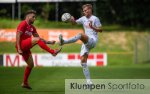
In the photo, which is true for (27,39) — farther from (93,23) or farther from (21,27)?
(93,23)

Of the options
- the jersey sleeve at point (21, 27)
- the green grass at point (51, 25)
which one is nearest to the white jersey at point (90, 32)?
the jersey sleeve at point (21, 27)

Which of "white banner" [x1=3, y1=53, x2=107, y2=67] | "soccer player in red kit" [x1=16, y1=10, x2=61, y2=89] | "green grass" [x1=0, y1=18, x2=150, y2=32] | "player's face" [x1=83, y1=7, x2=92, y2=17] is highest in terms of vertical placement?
"player's face" [x1=83, y1=7, x2=92, y2=17]

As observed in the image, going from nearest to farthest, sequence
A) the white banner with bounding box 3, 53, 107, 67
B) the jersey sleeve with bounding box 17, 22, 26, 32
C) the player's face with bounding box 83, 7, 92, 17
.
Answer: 1. the jersey sleeve with bounding box 17, 22, 26, 32
2. the player's face with bounding box 83, 7, 92, 17
3. the white banner with bounding box 3, 53, 107, 67

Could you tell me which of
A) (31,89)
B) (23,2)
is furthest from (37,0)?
(31,89)

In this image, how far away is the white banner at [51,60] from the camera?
114 feet

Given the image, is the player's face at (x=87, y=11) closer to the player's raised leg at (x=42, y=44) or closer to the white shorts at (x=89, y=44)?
the white shorts at (x=89, y=44)

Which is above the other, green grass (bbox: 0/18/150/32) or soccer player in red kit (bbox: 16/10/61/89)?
soccer player in red kit (bbox: 16/10/61/89)

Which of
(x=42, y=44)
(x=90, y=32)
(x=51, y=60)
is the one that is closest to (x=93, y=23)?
(x=90, y=32)

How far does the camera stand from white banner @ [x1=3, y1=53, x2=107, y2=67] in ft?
114

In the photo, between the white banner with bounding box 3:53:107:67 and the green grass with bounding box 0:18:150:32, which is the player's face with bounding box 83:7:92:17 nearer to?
the white banner with bounding box 3:53:107:67

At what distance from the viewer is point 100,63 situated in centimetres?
3594

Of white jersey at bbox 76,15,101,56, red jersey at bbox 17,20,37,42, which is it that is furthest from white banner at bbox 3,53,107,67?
white jersey at bbox 76,15,101,56

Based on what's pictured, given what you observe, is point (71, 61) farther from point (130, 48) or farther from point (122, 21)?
point (122, 21)

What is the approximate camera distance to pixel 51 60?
115 ft
